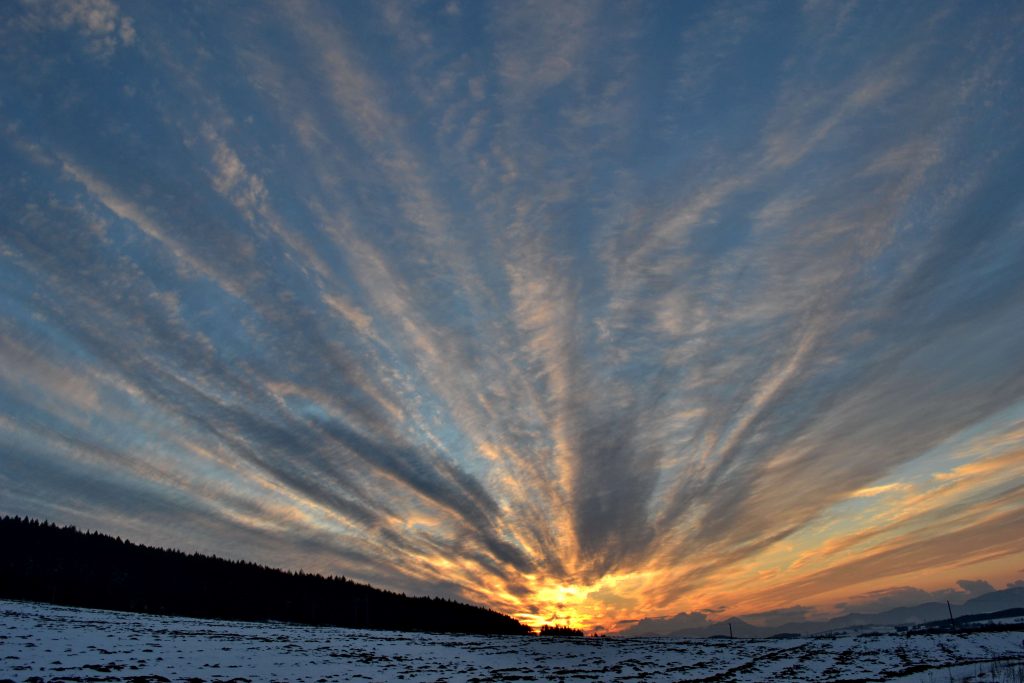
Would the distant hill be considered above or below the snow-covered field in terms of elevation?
above

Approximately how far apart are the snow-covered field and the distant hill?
55.7 metres

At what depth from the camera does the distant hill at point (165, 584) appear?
113625 millimetres

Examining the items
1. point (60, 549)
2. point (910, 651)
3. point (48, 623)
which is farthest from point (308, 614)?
point (910, 651)

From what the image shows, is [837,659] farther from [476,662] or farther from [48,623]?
[48,623]

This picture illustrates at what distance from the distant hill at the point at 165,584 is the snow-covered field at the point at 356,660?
55686 mm

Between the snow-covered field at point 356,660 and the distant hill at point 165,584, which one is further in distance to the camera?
the distant hill at point 165,584

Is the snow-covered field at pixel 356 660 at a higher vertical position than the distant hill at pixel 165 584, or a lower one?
lower

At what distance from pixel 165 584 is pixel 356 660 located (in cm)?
10951

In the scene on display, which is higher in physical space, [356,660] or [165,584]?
[165,584]

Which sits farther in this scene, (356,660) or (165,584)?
(165,584)

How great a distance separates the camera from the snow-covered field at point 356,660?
38062 mm

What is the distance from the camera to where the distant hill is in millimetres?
113625

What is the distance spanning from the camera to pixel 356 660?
50812 mm

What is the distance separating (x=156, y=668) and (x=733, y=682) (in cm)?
4117
